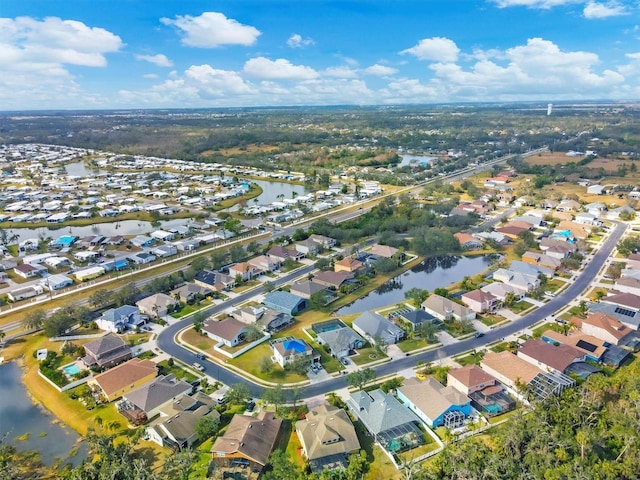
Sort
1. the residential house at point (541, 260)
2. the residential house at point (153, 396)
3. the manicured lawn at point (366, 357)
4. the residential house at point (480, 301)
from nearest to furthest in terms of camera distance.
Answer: the residential house at point (153, 396), the manicured lawn at point (366, 357), the residential house at point (480, 301), the residential house at point (541, 260)

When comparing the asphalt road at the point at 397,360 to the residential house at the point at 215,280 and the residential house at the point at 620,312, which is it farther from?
the residential house at the point at 620,312

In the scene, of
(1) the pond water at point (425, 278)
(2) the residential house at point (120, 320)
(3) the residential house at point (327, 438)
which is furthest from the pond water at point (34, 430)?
(1) the pond water at point (425, 278)

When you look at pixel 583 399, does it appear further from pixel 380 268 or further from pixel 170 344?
pixel 170 344

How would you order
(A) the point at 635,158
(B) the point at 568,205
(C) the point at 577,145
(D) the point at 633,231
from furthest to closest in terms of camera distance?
(C) the point at 577,145, (A) the point at 635,158, (B) the point at 568,205, (D) the point at 633,231

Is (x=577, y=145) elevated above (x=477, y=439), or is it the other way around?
(x=577, y=145)

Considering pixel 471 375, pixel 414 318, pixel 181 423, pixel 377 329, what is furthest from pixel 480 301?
pixel 181 423

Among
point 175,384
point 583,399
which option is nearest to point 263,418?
point 175,384
